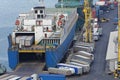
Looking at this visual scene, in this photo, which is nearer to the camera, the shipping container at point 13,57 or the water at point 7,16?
the shipping container at point 13,57

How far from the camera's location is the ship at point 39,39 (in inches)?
Result: 1679

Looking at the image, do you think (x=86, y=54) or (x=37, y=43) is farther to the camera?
(x=86, y=54)

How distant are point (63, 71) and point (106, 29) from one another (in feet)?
85.5

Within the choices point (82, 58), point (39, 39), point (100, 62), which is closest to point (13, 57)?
point (39, 39)

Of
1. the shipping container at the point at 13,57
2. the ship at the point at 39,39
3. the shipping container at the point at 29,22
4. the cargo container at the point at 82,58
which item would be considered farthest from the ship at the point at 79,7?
the shipping container at the point at 13,57

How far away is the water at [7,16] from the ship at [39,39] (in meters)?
14.1

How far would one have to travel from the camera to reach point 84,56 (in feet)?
149

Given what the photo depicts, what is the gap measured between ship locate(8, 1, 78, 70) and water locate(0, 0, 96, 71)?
1406 centimetres

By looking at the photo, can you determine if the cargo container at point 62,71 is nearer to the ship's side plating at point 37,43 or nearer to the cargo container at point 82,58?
the ship's side plating at point 37,43

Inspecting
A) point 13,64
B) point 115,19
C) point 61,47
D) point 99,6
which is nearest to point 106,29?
point 115,19

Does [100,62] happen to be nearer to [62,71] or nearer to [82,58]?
[82,58]

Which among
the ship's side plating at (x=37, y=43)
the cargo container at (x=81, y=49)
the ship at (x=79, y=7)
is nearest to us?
the ship's side plating at (x=37, y=43)

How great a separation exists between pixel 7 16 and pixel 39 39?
5656 cm

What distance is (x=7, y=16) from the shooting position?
10050cm
